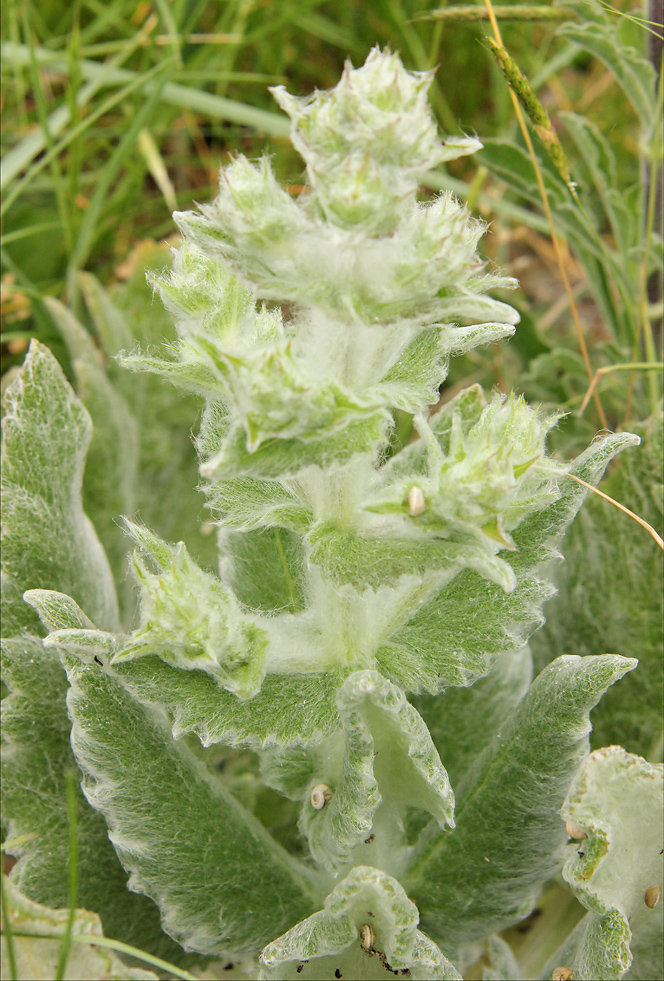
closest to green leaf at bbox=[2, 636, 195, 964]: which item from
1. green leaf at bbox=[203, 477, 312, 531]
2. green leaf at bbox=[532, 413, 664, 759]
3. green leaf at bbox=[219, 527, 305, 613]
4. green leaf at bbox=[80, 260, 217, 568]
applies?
green leaf at bbox=[219, 527, 305, 613]

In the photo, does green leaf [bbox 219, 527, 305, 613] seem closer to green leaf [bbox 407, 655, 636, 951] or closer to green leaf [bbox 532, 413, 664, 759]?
green leaf [bbox 407, 655, 636, 951]

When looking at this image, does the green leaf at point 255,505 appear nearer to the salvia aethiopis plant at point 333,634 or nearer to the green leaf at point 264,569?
the salvia aethiopis plant at point 333,634

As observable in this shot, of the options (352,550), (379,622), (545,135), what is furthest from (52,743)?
(545,135)

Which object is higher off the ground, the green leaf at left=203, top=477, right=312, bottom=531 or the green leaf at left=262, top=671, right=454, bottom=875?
the green leaf at left=203, top=477, right=312, bottom=531

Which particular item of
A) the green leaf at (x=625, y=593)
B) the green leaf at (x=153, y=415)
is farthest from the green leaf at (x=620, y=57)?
the green leaf at (x=153, y=415)

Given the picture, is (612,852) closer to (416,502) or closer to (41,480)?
(416,502)

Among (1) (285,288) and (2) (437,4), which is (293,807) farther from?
(2) (437,4)

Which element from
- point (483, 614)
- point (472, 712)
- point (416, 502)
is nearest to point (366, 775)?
point (483, 614)
